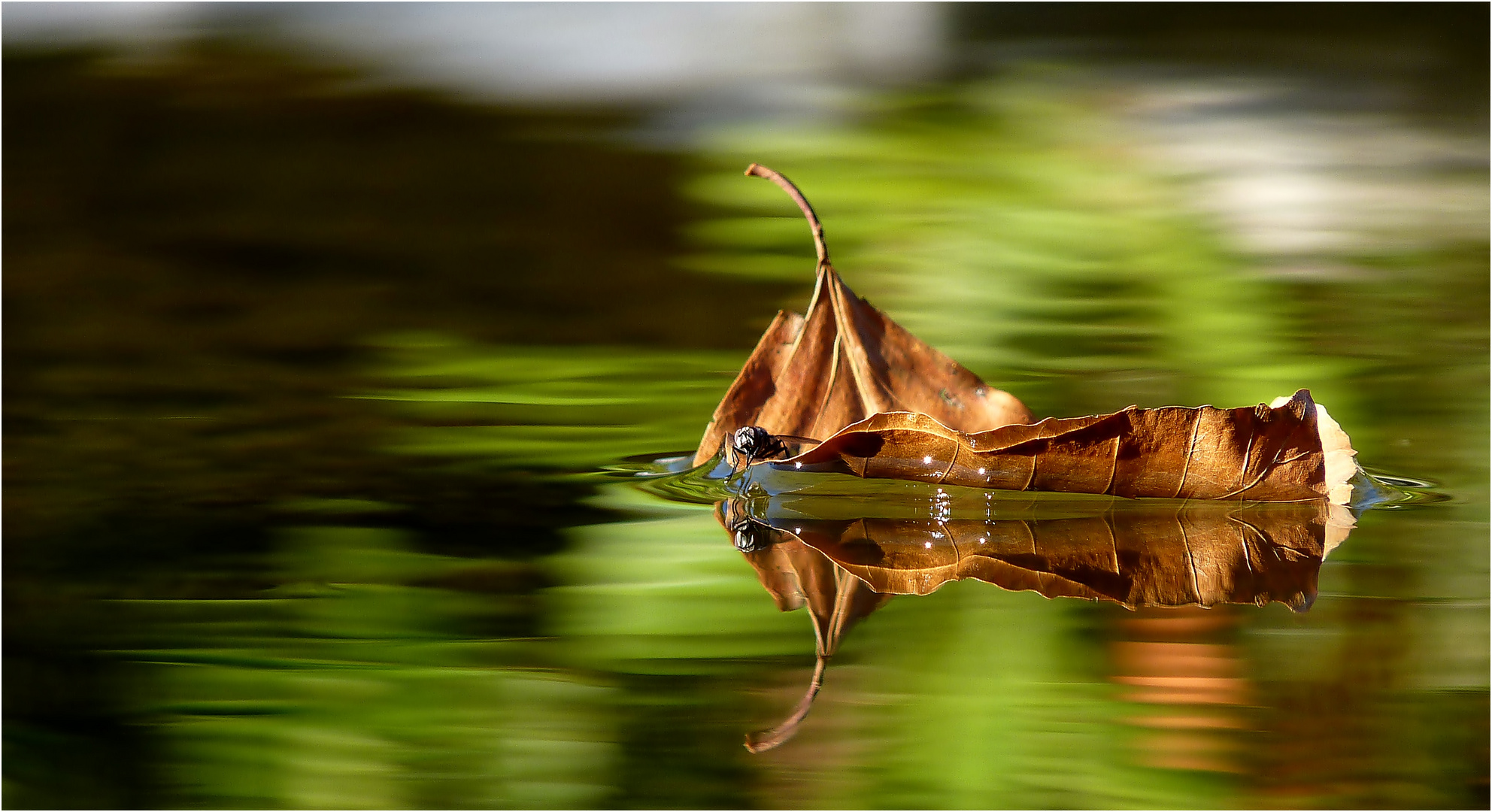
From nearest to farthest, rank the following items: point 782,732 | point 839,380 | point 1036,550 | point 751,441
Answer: point 782,732 < point 1036,550 < point 751,441 < point 839,380

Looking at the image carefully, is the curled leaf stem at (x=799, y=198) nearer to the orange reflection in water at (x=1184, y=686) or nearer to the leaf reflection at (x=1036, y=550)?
the leaf reflection at (x=1036, y=550)

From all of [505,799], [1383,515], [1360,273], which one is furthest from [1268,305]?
[505,799]

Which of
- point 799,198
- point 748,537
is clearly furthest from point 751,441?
point 799,198

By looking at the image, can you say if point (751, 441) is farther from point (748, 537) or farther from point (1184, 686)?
point (1184, 686)

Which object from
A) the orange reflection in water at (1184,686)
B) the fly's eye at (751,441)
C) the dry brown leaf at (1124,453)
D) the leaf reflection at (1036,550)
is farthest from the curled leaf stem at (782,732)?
the fly's eye at (751,441)

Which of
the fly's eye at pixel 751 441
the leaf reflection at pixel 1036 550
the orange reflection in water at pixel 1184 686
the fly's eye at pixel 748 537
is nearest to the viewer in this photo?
the orange reflection in water at pixel 1184 686

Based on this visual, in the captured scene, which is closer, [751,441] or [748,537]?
[748,537]
